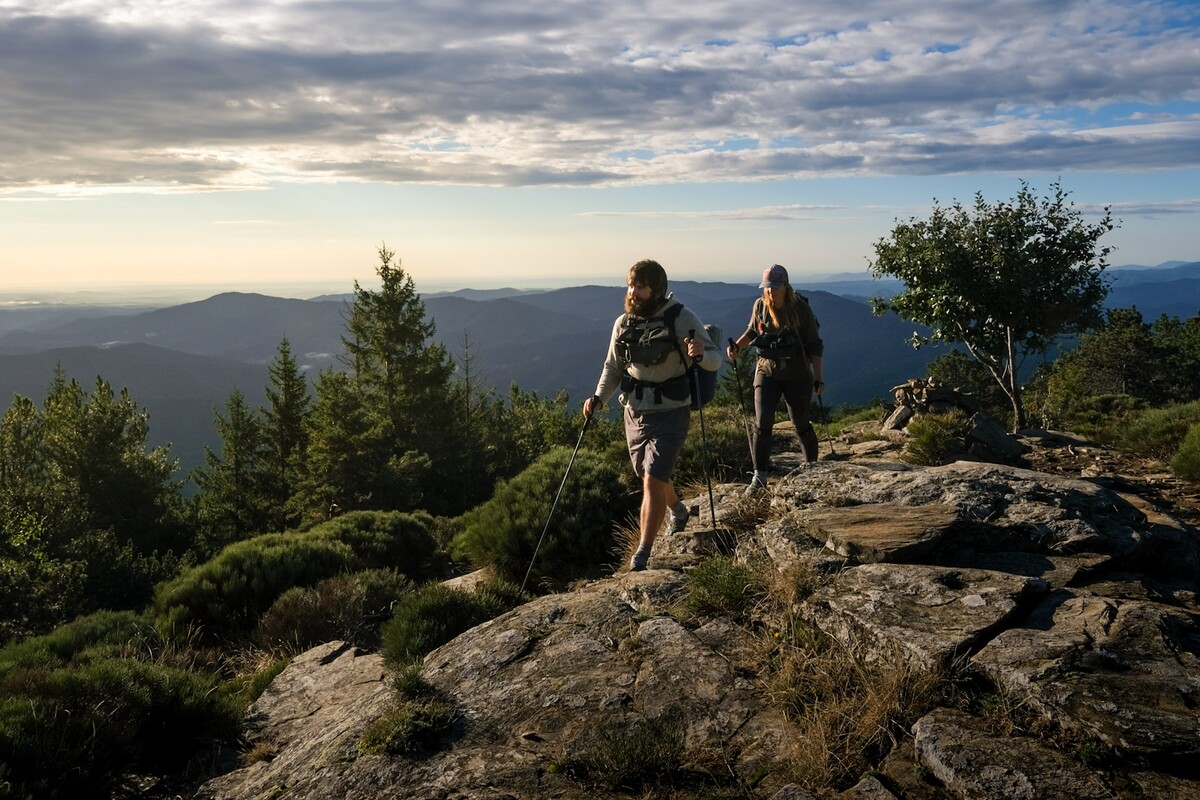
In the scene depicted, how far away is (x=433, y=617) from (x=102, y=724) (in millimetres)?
2482

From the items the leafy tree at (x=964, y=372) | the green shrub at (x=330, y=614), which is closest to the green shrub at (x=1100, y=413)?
the green shrub at (x=330, y=614)

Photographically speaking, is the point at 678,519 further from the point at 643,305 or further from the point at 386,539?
the point at 386,539

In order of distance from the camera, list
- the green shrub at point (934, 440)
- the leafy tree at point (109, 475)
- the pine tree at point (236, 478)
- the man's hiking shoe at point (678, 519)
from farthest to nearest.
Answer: the pine tree at point (236, 478)
the leafy tree at point (109, 475)
the green shrub at point (934, 440)
the man's hiking shoe at point (678, 519)

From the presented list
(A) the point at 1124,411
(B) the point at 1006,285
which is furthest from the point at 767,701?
(B) the point at 1006,285

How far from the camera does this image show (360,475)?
3228 cm

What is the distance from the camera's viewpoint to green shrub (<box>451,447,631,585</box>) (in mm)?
8945

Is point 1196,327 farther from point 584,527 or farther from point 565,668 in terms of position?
point 565,668

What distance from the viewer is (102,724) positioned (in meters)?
5.41

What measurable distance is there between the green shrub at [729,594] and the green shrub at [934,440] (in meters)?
6.34

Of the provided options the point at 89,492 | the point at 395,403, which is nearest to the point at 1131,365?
the point at 395,403

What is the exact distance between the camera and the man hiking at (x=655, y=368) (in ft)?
20.6

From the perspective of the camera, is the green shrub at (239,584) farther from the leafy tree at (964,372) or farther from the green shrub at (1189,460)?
the leafy tree at (964,372)

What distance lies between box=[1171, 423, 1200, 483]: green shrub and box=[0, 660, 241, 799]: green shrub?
10.9 metres

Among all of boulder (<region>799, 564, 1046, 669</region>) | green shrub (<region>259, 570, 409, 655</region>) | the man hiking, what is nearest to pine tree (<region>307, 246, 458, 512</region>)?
green shrub (<region>259, 570, 409, 655</region>)
